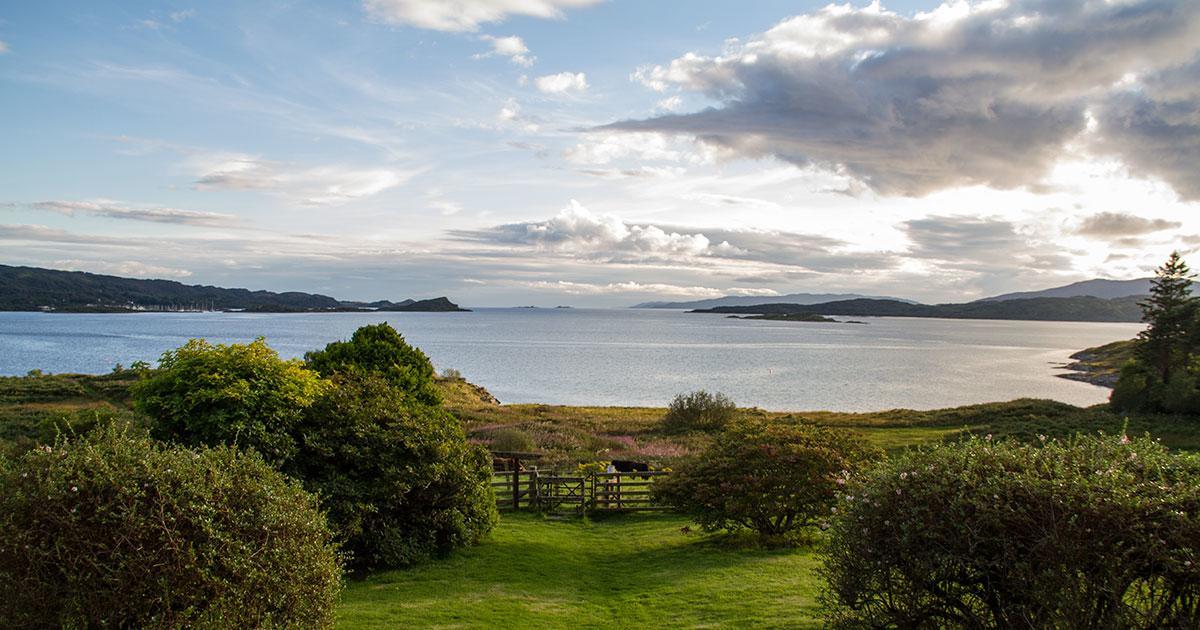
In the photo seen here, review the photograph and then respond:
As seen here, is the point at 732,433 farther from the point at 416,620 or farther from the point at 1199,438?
the point at 1199,438

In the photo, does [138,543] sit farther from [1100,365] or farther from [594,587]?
[1100,365]

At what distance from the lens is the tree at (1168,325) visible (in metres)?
60.9

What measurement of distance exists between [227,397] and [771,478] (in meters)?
12.0

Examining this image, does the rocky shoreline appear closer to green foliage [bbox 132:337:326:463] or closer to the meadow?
the meadow

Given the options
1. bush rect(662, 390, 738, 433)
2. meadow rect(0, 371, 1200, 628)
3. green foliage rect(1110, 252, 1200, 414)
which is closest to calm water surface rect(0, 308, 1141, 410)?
green foliage rect(1110, 252, 1200, 414)

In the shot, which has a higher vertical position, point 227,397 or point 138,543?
point 227,397

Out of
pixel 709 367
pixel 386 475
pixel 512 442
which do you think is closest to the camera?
pixel 386 475

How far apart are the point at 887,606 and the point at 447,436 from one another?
36.4 feet

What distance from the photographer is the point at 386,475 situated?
1509cm

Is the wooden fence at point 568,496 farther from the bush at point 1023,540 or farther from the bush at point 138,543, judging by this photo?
the bush at point 1023,540

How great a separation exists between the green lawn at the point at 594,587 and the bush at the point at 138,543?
12.0 ft

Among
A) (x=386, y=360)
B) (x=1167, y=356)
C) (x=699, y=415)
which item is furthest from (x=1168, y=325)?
(x=386, y=360)

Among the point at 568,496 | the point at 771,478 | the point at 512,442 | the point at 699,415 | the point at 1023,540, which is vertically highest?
the point at 1023,540

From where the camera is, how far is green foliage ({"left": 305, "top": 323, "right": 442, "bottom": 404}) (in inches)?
979
